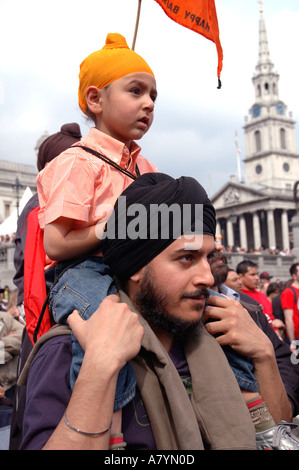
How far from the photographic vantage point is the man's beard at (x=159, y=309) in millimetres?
1813

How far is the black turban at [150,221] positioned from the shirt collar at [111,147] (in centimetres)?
45

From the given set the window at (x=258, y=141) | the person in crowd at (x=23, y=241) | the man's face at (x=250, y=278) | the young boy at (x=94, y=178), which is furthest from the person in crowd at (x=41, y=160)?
the window at (x=258, y=141)

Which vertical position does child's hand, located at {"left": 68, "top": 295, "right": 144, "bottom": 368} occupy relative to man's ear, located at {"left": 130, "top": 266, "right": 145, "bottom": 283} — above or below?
below

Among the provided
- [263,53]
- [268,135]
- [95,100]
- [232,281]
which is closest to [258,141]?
[268,135]

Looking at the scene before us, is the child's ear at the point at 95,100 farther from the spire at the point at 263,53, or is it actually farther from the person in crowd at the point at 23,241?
the spire at the point at 263,53

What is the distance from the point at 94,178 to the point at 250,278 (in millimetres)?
5643

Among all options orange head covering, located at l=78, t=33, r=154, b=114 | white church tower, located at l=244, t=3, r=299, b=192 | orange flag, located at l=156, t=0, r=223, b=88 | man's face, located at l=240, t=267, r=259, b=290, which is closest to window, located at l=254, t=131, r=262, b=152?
white church tower, located at l=244, t=3, r=299, b=192

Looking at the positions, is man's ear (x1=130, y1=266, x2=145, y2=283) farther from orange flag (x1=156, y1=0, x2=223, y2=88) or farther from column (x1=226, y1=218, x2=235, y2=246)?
column (x1=226, y1=218, x2=235, y2=246)

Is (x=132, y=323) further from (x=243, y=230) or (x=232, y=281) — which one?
(x=243, y=230)

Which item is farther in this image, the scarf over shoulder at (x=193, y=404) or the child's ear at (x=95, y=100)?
the child's ear at (x=95, y=100)

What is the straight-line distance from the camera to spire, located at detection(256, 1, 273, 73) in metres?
86.9

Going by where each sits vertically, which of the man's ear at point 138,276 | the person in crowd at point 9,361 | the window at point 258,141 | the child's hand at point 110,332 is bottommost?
the person in crowd at point 9,361
